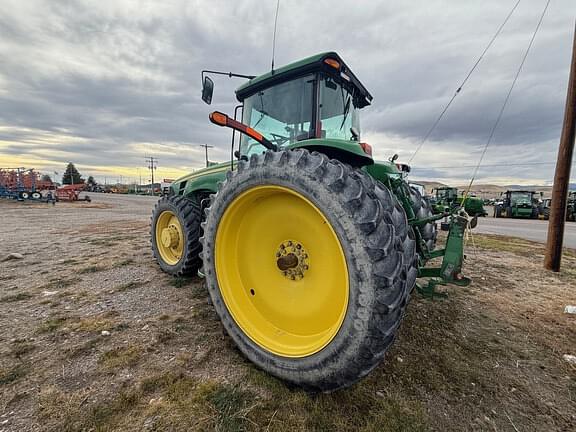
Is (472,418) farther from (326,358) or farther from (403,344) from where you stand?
(326,358)

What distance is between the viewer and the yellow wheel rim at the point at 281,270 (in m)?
1.77

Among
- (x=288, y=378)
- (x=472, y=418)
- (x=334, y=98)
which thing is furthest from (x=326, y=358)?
(x=334, y=98)

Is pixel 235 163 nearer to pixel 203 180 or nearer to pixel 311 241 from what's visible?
pixel 203 180

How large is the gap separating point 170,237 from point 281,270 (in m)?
2.38

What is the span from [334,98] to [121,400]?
289 cm

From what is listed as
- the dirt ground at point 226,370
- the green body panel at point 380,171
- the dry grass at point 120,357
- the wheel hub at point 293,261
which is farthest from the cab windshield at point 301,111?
the dry grass at point 120,357

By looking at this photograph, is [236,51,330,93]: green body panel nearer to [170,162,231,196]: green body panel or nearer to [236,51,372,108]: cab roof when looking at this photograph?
[236,51,372,108]: cab roof

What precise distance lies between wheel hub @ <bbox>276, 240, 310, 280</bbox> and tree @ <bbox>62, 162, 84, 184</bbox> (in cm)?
8961

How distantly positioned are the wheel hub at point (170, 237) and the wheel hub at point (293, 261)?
2368 millimetres

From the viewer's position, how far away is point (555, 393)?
1.79 metres

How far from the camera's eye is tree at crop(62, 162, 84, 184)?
2879 inches

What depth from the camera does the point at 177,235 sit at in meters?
3.84

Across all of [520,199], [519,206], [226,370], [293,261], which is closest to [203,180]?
[293,261]

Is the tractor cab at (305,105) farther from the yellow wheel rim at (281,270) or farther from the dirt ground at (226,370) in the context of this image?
the dirt ground at (226,370)
